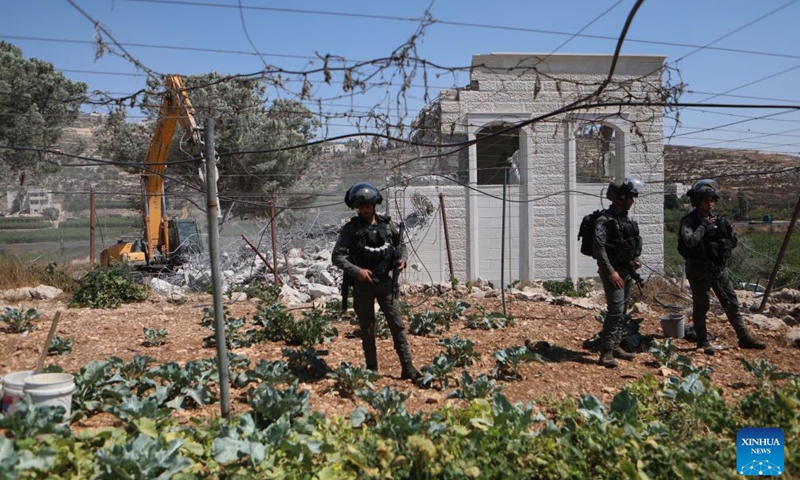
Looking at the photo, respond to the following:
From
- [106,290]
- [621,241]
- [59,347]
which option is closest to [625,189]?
[621,241]

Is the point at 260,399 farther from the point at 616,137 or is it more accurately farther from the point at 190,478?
the point at 616,137

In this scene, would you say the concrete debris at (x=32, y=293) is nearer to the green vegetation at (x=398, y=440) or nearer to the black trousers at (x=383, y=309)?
the green vegetation at (x=398, y=440)

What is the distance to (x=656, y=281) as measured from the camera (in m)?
11.8

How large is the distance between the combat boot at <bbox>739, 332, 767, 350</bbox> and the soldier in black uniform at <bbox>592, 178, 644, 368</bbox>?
141 cm

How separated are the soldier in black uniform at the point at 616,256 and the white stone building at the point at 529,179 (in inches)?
346

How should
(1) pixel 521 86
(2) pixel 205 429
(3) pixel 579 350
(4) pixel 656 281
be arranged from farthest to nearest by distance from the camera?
(1) pixel 521 86
(4) pixel 656 281
(3) pixel 579 350
(2) pixel 205 429

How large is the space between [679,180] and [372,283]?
8.84 meters

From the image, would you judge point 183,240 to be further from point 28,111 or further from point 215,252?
point 215,252

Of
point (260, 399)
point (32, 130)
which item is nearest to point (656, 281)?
point (260, 399)

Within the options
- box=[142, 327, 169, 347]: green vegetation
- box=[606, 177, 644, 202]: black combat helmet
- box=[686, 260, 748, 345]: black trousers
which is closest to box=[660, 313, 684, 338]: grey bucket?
box=[686, 260, 748, 345]: black trousers

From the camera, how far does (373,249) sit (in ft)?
17.8

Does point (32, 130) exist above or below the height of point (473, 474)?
above

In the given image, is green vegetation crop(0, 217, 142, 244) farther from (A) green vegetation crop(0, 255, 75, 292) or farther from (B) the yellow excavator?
(A) green vegetation crop(0, 255, 75, 292)

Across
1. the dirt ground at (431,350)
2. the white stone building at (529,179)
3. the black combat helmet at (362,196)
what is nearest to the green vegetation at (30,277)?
the dirt ground at (431,350)
